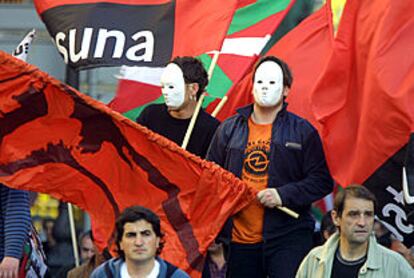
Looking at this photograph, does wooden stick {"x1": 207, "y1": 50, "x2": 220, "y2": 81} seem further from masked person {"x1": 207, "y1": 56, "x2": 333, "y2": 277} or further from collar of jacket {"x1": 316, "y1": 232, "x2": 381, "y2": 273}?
collar of jacket {"x1": 316, "y1": 232, "x2": 381, "y2": 273}

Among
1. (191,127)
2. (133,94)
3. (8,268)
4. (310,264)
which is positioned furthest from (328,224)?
(8,268)

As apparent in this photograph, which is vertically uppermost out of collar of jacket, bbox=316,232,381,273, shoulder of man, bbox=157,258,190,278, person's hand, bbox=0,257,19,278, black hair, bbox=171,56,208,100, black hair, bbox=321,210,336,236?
black hair, bbox=171,56,208,100

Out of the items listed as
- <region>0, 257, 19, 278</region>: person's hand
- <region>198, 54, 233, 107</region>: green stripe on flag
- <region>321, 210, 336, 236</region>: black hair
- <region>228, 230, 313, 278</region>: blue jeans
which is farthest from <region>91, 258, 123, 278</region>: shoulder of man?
<region>198, 54, 233, 107</region>: green stripe on flag

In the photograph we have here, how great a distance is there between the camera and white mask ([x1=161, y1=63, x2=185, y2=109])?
32.9 feet

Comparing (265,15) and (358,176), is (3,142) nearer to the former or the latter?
(358,176)

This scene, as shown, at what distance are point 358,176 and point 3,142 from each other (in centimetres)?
224

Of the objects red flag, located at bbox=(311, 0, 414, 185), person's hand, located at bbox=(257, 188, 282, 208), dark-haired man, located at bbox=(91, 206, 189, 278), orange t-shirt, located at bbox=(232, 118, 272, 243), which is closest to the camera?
dark-haired man, located at bbox=(91, 206, 189, 278)

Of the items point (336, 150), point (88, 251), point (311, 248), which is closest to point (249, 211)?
point (311, 248)

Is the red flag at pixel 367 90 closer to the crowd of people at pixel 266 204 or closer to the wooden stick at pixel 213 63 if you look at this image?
the crowd of people at pixel 266 204

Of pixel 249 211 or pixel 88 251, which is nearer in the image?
pixel 249 211

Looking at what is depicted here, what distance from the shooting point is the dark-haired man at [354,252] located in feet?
28.4

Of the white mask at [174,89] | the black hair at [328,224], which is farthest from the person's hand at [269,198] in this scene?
the black hair at [328,224]

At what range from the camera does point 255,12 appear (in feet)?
40.2

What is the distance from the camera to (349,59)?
1046 cm
